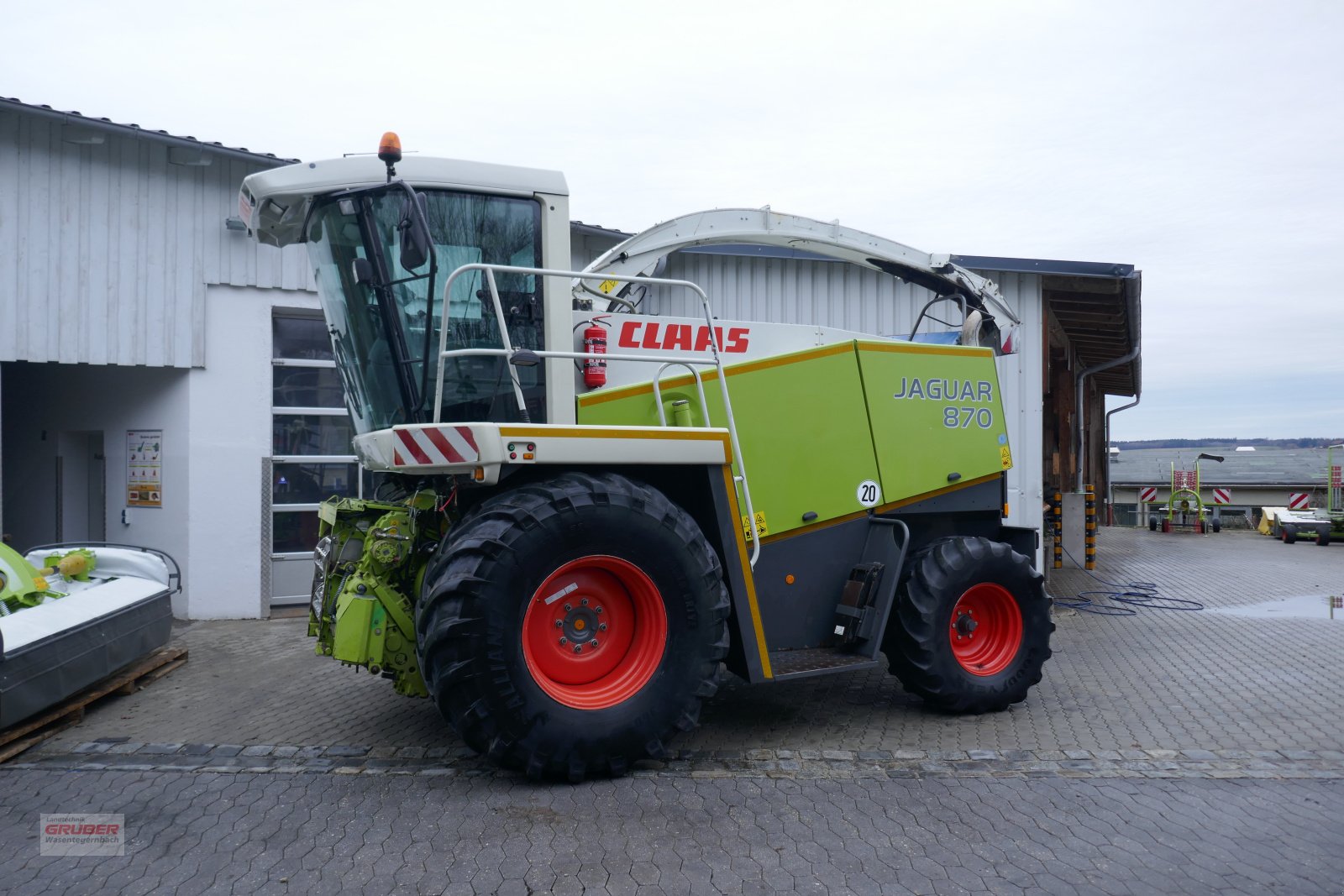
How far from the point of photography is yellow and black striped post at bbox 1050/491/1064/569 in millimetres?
14148

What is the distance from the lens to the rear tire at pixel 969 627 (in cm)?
585

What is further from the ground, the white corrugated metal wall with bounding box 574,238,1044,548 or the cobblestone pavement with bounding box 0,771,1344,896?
the white corrugated metal wall with bounding box 574,238,1044,548

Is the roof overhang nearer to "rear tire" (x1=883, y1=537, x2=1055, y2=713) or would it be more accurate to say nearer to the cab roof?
"rear tire" (x1=883, y1=537, x2=1055, y2=713)

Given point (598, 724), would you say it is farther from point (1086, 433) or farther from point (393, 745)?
point (1086, 433)

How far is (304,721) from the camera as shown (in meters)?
5.92

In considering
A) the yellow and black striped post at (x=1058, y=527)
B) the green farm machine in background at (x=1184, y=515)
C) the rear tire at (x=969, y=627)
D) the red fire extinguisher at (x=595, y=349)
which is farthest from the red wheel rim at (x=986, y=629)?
the green farm machine in background at (x=1184, y=515)

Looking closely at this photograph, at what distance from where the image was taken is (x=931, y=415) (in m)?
6.30

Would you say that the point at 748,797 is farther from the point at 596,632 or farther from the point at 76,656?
the point at 76,656

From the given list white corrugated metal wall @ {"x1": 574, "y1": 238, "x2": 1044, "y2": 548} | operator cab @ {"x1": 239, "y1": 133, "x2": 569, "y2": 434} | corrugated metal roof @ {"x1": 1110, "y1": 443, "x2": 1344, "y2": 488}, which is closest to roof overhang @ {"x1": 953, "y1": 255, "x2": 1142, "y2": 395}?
white corrugated metal wall @ {"x1": 574, "y1": 238, "x2": 1044, "y2": 548}

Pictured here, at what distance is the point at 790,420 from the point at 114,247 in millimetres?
6687

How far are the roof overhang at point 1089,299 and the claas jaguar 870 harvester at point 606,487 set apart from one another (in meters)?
4.37

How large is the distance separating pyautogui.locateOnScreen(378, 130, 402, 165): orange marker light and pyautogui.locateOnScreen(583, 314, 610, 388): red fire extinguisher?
148 cm

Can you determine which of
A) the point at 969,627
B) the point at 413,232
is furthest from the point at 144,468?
the point at 969,627

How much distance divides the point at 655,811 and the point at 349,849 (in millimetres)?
1299
